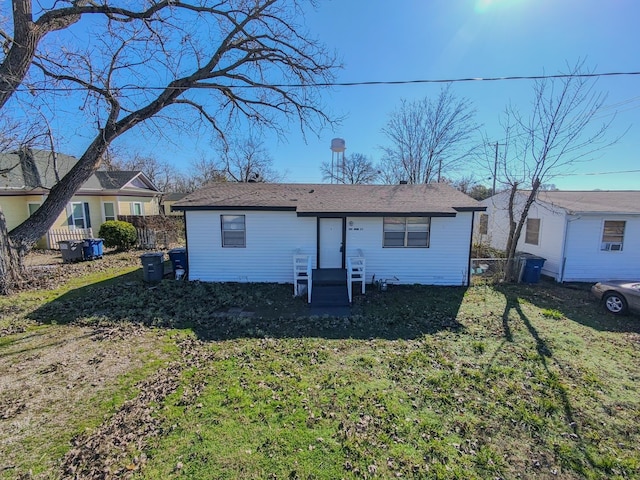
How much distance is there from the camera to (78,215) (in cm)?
1695

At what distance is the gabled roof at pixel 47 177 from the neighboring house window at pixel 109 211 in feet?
3.30

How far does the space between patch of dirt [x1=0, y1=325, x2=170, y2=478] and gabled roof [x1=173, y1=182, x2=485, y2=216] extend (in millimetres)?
4720

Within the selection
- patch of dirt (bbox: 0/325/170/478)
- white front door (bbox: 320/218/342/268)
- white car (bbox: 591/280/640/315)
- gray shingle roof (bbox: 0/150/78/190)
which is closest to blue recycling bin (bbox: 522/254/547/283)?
white car (bbox: 591/280/640/315)

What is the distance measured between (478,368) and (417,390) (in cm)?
140

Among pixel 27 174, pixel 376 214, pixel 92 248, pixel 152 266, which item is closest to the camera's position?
pixel 376 214

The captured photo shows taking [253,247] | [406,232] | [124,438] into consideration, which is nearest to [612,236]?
[406,232]

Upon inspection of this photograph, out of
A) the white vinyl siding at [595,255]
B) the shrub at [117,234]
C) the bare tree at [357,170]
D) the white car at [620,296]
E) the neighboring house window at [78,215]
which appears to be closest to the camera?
the white car at [620,296]

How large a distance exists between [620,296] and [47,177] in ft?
85.2

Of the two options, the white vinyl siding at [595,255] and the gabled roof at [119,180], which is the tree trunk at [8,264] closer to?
the gabled roof at [119,180]

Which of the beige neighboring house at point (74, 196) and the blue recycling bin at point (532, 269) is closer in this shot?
the blue recycling bin at point (532, 269)

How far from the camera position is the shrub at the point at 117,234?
14984mm

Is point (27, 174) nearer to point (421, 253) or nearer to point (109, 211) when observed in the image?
point (109, 211)

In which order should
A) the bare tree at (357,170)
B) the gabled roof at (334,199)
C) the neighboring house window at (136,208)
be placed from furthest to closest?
the bare tree at (357,170), the neighboring house window at (136,208), the gabled roof at (334,199)

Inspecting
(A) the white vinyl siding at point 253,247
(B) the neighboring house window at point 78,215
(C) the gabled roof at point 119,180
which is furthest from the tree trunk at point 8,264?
(C) the gabled roof at point 119,180
